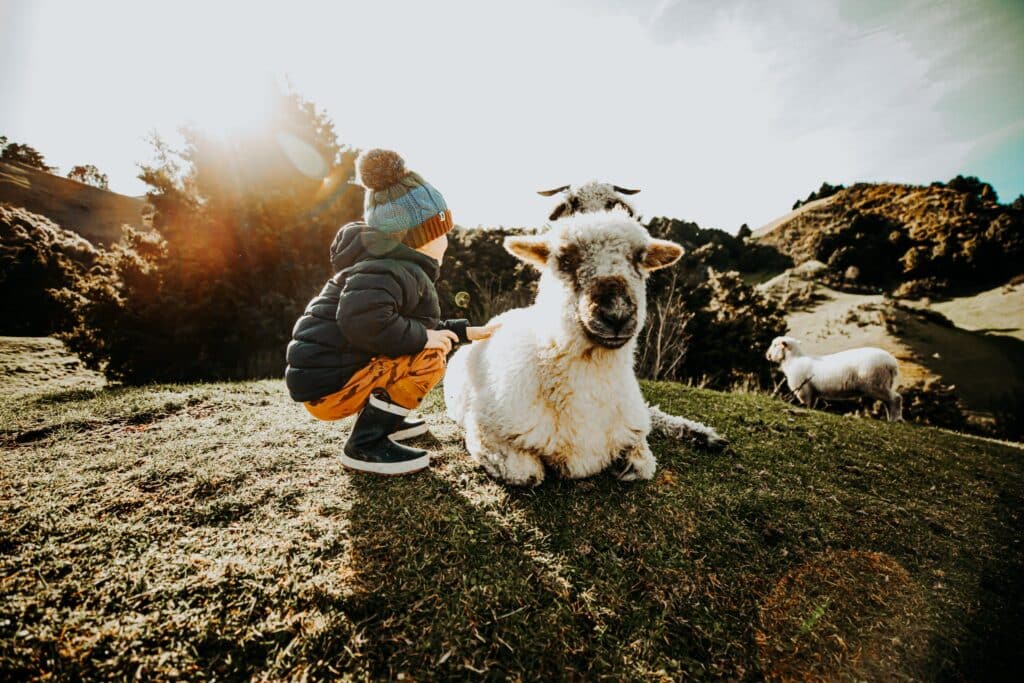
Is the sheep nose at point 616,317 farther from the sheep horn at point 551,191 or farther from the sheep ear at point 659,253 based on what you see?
the sheep horn at point 551,191

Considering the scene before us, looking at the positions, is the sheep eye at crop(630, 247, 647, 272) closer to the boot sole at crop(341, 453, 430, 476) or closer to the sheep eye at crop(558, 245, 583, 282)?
the sheep eye at crop(558, 245, 583, 282)

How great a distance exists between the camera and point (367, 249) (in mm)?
2383

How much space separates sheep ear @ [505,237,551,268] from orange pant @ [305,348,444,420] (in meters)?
0.97

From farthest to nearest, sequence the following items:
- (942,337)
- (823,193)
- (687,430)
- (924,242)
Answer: (823,193)
(924,242)
(942,337)
(687,430)

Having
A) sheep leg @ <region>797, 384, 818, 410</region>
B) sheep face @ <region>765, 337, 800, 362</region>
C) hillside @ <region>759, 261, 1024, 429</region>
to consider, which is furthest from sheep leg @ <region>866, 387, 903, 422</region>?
hillside @ <region>759, 261, 1024, 429</region>

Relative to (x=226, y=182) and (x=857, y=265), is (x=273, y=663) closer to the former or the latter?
(x=226, y=182)

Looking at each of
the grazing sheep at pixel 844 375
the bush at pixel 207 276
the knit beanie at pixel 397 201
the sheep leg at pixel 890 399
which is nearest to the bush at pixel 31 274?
the bush at pixel 207 276

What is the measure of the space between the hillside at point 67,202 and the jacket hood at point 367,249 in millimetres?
7734

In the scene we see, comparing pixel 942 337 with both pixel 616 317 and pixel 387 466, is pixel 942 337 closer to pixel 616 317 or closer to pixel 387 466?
pixel 616 317

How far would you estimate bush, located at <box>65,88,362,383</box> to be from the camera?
6.23 metres

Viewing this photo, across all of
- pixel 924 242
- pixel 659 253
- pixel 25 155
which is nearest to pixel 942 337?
pixel 924 242

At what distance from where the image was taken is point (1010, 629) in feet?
5.33

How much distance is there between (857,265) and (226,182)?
33322mm

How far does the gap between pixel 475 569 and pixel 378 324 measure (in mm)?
1422
